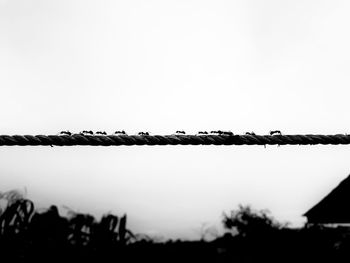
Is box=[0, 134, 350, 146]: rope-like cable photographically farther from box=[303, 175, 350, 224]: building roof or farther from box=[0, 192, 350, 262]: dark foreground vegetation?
box=[303, 175, 350, 224]: building roof

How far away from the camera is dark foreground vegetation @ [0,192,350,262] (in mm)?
1109

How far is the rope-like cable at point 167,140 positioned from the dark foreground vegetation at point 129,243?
1.39 feet

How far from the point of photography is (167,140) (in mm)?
878

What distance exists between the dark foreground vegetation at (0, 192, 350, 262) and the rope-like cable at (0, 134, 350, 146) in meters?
0.42

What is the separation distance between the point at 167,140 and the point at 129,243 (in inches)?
21.4

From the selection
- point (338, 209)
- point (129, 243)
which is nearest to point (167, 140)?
point (129, 243)

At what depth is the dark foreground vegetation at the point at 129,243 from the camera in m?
1.11

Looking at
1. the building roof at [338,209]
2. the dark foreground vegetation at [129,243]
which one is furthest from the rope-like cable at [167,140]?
the building roof at [338,209]

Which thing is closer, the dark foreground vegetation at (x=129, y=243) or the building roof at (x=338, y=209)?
the dark foreground vegetation at (x=129, y=243)

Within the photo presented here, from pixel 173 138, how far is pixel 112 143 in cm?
15

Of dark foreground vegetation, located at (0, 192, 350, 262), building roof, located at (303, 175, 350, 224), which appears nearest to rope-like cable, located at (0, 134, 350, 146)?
dark foreground vegetation, located at (0, 192, 350, 262)

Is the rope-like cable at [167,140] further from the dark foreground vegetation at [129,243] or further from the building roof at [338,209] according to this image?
the building roof at [338,209]

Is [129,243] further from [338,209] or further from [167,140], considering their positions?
[338,209]

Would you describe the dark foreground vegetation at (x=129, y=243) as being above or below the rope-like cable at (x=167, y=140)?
below
